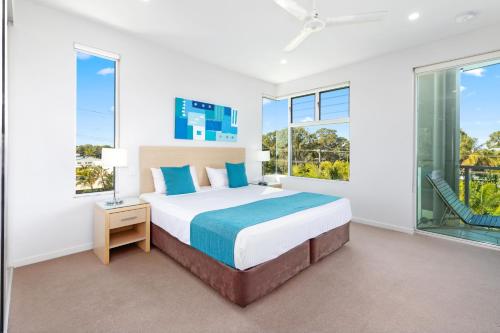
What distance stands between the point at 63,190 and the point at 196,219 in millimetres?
1829

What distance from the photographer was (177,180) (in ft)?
11.6

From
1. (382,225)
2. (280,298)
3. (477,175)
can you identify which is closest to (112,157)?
(280,298)

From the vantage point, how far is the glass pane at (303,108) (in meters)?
5.25

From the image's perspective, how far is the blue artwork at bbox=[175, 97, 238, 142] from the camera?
403cm

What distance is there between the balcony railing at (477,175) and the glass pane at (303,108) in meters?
2.74

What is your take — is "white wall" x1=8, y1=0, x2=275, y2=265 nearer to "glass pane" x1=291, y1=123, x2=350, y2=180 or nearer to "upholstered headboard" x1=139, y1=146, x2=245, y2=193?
"upholstered headboard" x1=139, y1=146, x2=245, y2=193

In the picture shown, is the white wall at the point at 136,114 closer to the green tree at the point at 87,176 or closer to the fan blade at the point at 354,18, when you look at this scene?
the green tree at the point at 87,176

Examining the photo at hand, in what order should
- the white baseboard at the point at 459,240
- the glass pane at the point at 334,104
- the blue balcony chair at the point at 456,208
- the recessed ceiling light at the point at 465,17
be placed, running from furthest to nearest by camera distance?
the glass pane at the point at 334,104 → the blue balcony chair at the point at 456,208 → the white baseboard at the point at 459,240 → the recessed ceiling light at the point at 465,17

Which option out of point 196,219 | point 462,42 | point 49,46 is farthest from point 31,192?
point 462,42

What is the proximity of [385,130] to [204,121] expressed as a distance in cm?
312

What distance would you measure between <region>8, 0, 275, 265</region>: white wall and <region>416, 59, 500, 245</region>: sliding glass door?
428 cm

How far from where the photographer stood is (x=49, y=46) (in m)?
2.80

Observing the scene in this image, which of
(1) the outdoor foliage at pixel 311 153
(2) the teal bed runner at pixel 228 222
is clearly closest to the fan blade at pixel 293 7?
(2) the teal bed runner at pixel 228 222

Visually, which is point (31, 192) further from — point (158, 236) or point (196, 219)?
point (196, 219)
